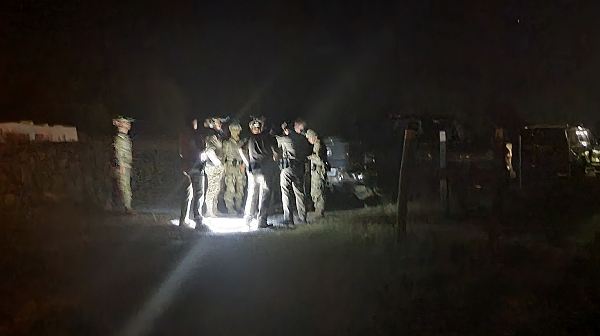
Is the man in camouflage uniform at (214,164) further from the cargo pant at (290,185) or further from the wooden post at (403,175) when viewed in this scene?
the wooden post at (403,175)

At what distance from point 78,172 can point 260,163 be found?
7317mm

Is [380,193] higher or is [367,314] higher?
[380,193]

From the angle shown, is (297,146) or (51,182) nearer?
(297,146)

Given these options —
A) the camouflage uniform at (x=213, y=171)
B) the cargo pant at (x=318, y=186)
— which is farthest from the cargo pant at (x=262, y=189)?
the cargo pant at (x=318, y=186)

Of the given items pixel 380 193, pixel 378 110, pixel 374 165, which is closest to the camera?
pixel 380 193

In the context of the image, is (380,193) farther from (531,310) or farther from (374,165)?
(531,310)

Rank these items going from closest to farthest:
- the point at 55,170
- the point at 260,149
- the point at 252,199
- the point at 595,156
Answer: the point at 260,149
the point at 252,199
the point at 55,170
the point at 595,156

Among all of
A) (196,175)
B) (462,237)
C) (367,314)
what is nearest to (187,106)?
(196,175)

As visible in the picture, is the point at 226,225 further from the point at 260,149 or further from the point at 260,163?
the point at 260,149

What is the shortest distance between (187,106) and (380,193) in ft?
28.0

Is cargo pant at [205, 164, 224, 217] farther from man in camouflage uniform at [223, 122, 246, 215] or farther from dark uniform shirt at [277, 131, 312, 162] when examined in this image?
dark uniform shirt at [277, 131, 312, 162]

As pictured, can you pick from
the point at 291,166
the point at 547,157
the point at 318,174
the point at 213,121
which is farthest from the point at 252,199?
the point at 547,157

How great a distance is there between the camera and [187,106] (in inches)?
754

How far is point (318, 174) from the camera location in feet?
37.2
